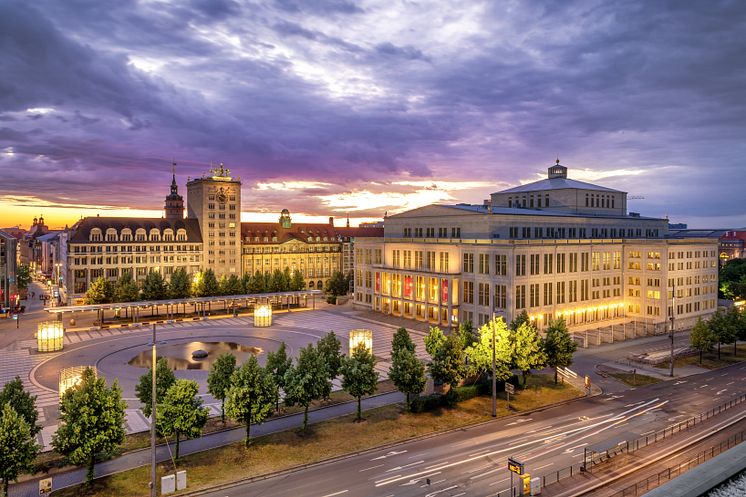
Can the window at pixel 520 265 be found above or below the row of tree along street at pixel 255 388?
above

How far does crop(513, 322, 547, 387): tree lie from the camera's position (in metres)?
58.8

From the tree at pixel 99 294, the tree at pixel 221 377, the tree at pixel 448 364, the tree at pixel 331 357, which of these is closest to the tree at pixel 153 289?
the tree at pixel 99 294

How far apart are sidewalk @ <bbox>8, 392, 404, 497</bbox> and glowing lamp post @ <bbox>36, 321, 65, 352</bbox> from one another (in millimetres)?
47912

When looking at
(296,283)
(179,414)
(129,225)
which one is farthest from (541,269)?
(129,225)

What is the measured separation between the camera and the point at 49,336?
7994 cm

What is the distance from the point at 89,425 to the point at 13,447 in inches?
177

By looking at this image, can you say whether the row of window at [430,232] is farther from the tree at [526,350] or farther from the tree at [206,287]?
the tree at [526,350]

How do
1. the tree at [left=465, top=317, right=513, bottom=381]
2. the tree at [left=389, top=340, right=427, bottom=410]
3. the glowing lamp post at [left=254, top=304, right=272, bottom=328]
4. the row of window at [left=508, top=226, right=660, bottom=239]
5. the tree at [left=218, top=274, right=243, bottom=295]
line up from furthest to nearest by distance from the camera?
the tree at [left=218, top=274, right=243, bottom=295]
the row of window at [left=508, top=226, right=660, bottom=239]
the glowing lamp post at [left=254, top=304, right=272, bottom=328]
the tree at [left=465, top=317, right=513, bottom=381]
the tree at [left=389, top=340, right=427, bottom=410]

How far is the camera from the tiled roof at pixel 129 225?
461 feet

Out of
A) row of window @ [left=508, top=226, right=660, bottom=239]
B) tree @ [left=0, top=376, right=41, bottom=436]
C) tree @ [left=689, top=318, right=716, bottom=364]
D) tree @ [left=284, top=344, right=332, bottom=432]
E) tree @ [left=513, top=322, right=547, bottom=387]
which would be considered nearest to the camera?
tree @ [left=0, top=376, right=41, bottom=436]

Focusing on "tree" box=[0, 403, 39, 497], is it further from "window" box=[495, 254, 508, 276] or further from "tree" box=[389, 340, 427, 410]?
"window" box=[495, 254, 508, 276]

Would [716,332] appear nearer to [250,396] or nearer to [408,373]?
[408,373]

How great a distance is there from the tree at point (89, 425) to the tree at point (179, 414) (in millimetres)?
3063

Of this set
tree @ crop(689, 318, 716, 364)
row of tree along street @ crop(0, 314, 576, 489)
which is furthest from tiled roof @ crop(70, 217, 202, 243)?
tree @ crop(689, 318, 716, 364)
